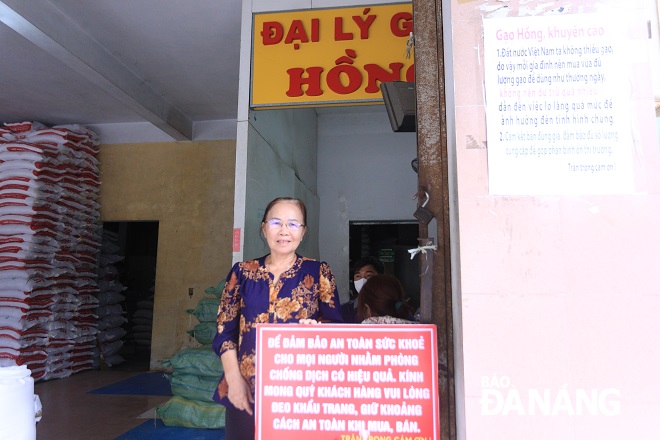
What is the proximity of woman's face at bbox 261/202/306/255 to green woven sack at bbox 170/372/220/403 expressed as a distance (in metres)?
2.34

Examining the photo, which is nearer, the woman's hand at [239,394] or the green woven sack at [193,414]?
the woman's hand at [239,394]

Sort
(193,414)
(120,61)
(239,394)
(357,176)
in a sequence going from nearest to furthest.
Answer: (239,394), (193,414), (120,61), (357,176)

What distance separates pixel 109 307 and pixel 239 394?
Result: 19.4 feet

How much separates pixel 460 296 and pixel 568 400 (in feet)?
1.04

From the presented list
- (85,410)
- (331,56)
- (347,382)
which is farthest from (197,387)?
(347,382)

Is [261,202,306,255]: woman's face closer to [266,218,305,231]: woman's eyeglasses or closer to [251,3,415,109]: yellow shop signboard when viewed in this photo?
[266,218,305,231]: woman's eyeglasses

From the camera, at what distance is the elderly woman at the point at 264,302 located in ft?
5.36

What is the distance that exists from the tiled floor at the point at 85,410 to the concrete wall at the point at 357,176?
110 inches

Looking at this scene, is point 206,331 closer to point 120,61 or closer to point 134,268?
point 120,61

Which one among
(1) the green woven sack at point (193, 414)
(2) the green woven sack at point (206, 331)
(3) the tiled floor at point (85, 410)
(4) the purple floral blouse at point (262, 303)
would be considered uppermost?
(4) the purple floral blouse at point (262, 303)

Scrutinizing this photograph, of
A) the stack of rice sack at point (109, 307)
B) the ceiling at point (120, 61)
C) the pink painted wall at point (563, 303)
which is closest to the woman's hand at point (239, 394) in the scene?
the pink painted wall at point (563, 303)

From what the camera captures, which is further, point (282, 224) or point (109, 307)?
point (109, 307)

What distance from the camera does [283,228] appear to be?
5.51 feet

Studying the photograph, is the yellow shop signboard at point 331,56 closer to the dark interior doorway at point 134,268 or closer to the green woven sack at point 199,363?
the green woven sack at point 199,363
